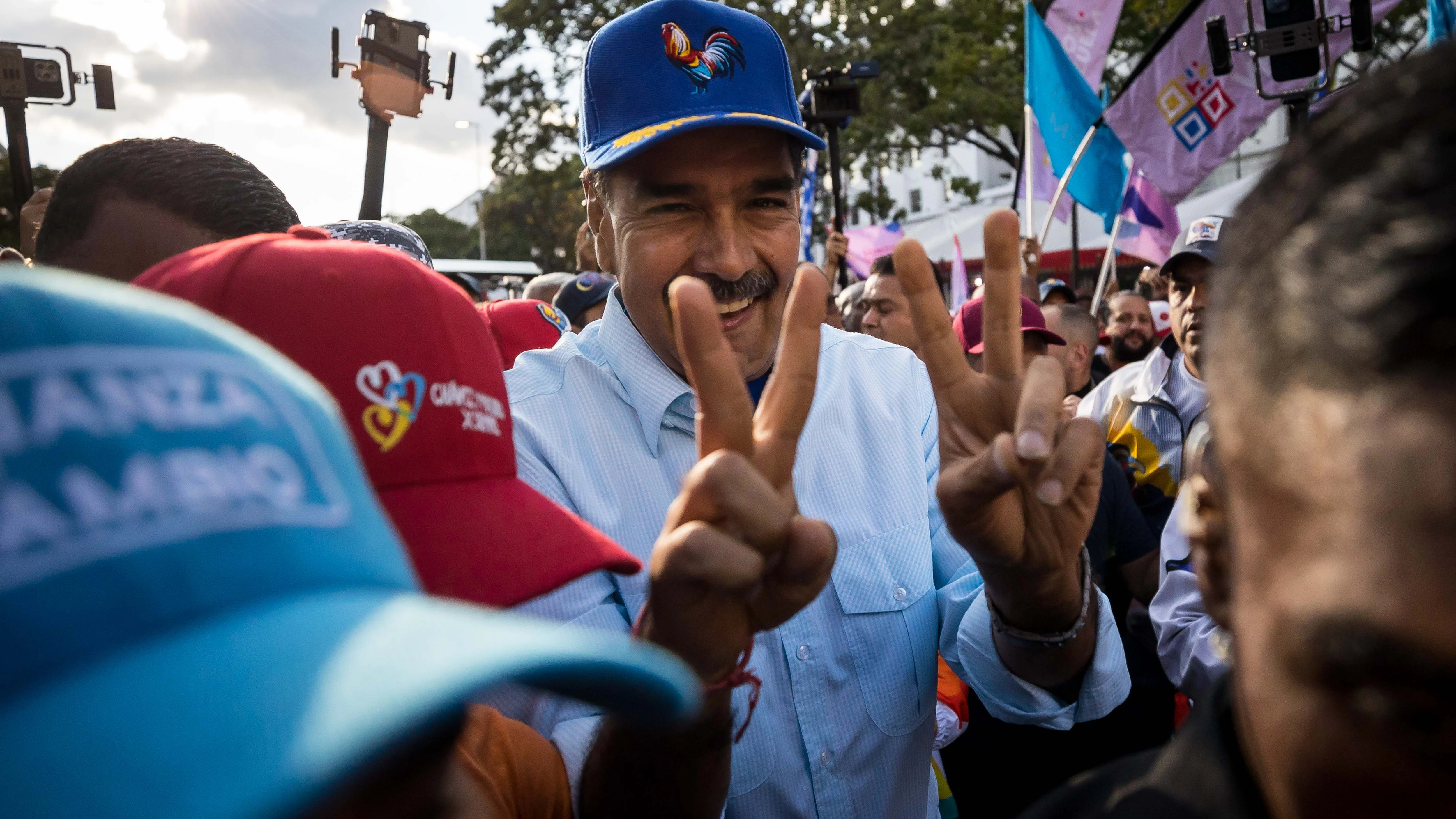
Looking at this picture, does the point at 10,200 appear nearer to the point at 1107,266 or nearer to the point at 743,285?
the point at 1107,266

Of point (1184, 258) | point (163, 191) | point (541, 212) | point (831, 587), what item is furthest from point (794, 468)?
point (541, 212)

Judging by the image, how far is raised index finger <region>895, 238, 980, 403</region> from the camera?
1433 mm

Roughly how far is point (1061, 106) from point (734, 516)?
931cm

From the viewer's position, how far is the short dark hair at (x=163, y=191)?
1.90 metres

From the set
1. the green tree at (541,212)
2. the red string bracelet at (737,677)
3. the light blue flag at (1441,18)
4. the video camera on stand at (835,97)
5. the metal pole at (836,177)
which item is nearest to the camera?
the red string bracelet at (737,677)

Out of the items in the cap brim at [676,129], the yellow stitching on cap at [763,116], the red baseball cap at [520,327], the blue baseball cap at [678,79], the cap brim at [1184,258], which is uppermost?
the blue baseball cap at [678,79]

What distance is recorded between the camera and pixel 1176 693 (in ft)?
10.5

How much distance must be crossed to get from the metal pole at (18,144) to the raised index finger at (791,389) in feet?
20.0

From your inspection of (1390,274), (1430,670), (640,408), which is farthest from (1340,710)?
(640,408)

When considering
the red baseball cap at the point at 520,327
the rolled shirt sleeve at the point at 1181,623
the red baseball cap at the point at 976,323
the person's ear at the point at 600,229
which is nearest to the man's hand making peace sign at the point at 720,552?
the person's ear at the point at 600,229

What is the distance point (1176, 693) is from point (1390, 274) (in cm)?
282

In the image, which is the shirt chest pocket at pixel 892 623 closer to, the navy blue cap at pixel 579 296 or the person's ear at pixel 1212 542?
the person's ear at pixel 1212 542

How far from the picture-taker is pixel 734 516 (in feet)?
3.82

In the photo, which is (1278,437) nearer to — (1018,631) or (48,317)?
(1018,631)
